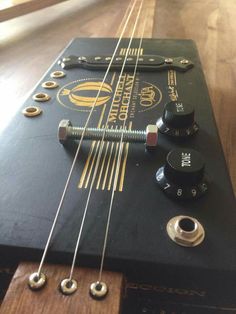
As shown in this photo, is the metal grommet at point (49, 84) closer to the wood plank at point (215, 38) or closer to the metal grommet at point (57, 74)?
the metal grommet at point (57, 74)

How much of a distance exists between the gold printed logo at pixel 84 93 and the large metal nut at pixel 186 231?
0.36 m

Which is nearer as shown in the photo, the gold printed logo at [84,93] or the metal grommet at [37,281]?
the metal grommet at [37,281]

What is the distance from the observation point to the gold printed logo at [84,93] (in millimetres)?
704

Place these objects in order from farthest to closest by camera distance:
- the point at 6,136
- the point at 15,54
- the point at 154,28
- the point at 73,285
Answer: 1. the point at 154,28
2. the point at 15,54
3. the point at 6,136
4. the point at 73,285

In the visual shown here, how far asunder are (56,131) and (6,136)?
90 millimetres

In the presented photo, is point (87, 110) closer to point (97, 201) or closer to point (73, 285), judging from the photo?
point (97, 201)

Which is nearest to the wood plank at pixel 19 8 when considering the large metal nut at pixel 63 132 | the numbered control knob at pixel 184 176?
the large metal nut at pixel 63 132

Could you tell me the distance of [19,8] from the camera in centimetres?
118

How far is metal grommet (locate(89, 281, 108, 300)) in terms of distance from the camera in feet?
1.17

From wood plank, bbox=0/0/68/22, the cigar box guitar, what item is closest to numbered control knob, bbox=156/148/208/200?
the cigar box guitar

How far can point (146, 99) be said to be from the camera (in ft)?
2.36

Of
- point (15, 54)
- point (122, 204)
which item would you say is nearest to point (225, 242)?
point (122, 204)

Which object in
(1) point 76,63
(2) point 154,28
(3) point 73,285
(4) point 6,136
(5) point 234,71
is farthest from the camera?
(2) point 154,28

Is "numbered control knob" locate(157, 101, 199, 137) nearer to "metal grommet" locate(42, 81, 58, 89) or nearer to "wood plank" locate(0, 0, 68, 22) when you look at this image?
"metal grommet" locate(42, 81, 58, 89)
